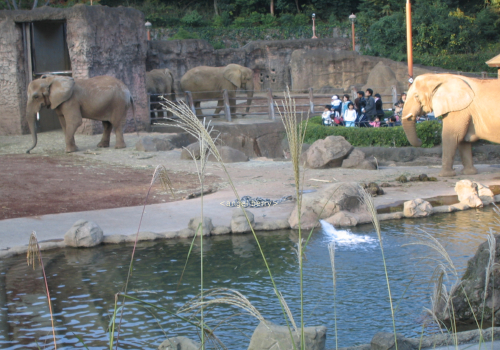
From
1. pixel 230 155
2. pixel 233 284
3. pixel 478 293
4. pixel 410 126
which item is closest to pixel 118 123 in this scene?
pixel 230 155

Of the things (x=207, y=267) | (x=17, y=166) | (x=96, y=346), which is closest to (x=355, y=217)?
(x=207, y=267)

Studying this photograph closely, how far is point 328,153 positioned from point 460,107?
2556 millimetres

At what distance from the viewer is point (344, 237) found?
6508 mm

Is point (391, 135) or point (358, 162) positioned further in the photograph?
point (391, 135)

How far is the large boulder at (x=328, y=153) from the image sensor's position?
1117 centimetres

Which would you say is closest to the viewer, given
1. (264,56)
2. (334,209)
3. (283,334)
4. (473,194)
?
(283,334)

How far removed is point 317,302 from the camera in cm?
454

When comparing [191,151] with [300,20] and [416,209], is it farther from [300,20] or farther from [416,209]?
[300,20]

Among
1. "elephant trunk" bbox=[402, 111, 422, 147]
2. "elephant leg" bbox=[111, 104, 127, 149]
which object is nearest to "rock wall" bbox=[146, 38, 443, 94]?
"elephant leg" bbox=[111, 104, 127, 149]

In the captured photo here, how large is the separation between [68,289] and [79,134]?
1209 cm

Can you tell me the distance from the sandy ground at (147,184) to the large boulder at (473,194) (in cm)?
54

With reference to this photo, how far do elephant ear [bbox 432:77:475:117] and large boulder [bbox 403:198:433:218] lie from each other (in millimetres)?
3067

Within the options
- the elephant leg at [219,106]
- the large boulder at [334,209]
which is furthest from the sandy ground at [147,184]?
the elephant leg at [219,106]

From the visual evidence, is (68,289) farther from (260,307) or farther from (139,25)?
(139,25)
